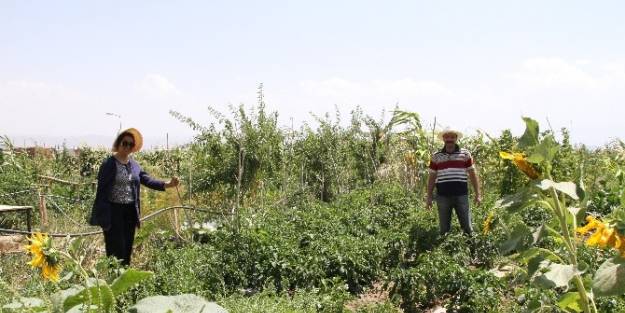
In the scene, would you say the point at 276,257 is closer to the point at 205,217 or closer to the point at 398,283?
the point at 398,283

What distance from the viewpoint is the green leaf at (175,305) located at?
8.29 feet

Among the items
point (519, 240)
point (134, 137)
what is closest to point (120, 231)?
point (134, 137)

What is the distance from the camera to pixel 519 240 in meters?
1.93

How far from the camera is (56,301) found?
2.54 meters

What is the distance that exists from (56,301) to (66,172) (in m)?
10.0

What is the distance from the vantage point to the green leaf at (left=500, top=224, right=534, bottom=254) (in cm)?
191

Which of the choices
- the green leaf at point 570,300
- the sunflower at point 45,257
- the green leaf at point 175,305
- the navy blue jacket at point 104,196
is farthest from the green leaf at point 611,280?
the navy blue jacket at point 104,196

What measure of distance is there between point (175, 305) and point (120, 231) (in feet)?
8.17

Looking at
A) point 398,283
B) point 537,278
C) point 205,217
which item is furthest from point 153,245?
point 537,278

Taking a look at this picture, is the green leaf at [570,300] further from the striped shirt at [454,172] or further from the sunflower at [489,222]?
the striped shirt at [454,172]

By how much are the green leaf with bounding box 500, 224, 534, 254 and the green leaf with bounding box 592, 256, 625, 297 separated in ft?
1.10

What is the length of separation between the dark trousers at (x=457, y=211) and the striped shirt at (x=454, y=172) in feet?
0.16

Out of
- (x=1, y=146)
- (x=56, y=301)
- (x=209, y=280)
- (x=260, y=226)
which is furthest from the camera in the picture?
(x=1, y=146)

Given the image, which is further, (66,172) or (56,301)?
(66,172)
